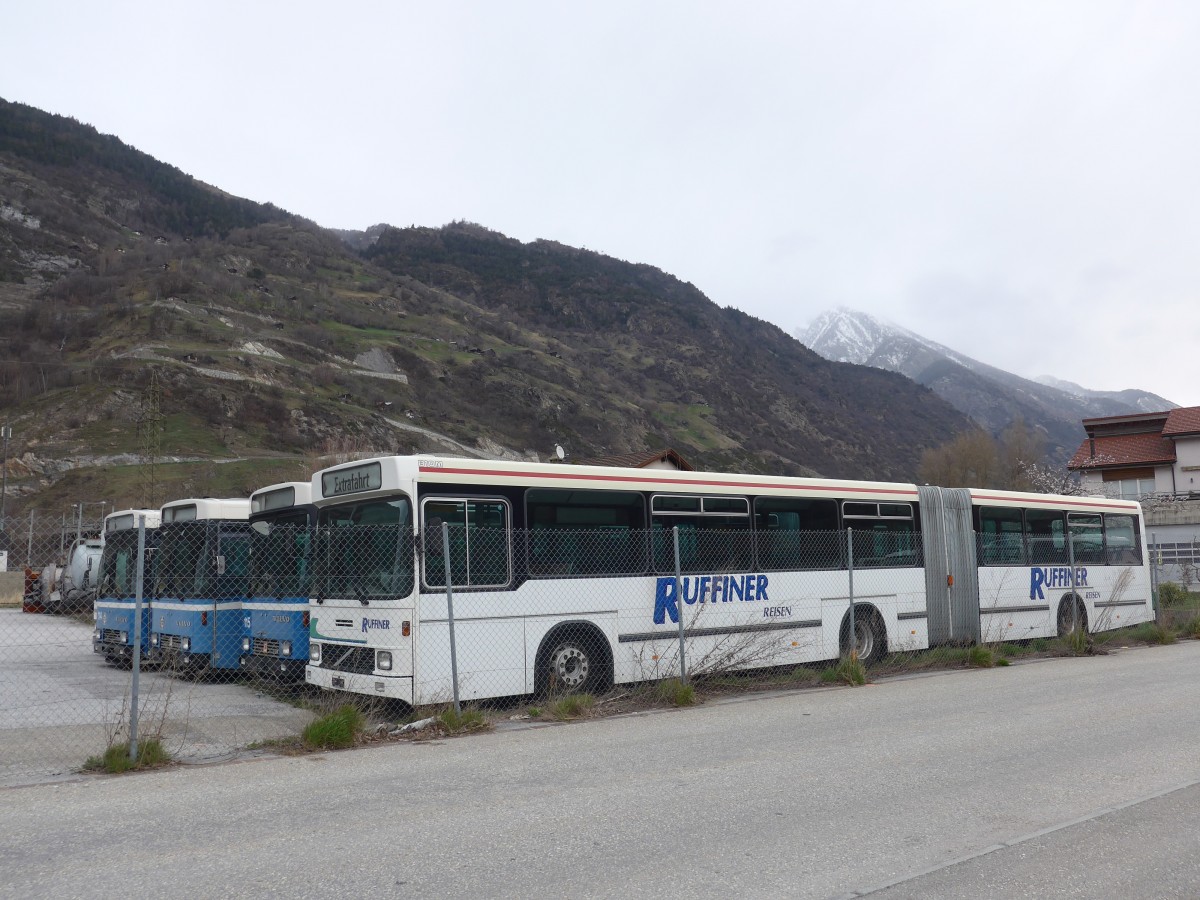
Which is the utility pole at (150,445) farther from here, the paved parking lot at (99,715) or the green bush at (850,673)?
the green bush at (850,673)

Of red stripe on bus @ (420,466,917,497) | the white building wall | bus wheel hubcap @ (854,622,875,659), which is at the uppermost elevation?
the white building wall

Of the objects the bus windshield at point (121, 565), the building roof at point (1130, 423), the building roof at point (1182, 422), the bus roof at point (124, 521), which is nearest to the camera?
the bus windshield at point (121, 565)

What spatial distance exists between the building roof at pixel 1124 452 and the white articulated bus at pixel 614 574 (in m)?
45.1

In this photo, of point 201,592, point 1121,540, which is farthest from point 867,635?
point 201,592

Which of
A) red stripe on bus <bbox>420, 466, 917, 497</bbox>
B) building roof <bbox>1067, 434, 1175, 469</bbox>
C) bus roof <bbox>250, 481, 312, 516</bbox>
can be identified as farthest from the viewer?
building roof <bbox>1067, 434, 1175, 469</bbox>

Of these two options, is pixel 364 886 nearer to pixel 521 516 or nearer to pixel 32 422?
pixel 521 516

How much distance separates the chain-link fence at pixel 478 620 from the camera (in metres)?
10.0

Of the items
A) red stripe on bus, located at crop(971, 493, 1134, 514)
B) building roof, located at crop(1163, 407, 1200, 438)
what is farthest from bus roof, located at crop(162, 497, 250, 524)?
building roof, located at crop(1163, 407, 1200, 438)

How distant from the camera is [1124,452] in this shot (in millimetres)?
56969

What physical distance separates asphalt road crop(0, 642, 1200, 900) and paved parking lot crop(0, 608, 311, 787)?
106cm

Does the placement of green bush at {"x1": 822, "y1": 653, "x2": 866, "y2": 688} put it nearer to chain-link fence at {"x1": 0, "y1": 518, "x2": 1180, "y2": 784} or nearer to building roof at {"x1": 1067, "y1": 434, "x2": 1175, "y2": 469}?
chain-link fence at {"x1": 0, "y1": 518, "x2": 1180, "y2": 784}

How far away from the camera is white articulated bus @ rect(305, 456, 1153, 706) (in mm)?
10211

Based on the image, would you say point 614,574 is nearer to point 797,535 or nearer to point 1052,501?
point 797,535

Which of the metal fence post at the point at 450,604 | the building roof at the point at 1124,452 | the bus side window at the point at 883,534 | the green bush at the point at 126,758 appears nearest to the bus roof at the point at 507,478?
the metal fence post at the point at 450,604
